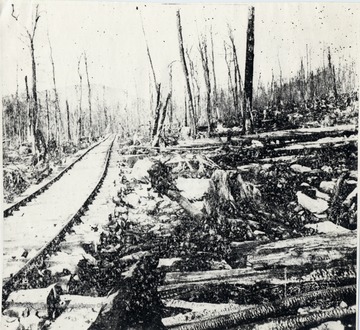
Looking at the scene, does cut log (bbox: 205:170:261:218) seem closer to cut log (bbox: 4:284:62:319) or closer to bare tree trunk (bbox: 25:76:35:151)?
cut log (bbox: 4:284:62:319)

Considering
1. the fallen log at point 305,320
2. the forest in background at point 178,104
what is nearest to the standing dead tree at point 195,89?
the forest in background at point 178,104

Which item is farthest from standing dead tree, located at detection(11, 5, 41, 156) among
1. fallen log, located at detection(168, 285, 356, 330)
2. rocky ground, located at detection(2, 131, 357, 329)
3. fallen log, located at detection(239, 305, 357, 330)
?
fallen log, located at detection(239, 305, 357, 330)

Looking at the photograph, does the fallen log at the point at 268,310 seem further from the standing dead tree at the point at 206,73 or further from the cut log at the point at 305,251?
the standing dead tree at the point at 206,73

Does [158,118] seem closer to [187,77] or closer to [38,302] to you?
[187,77]

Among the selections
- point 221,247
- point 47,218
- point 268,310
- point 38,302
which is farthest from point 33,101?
point 268,310

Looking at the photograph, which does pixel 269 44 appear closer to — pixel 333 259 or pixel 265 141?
pixel 265 141

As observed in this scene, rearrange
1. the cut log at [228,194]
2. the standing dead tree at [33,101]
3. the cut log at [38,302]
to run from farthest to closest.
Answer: the cut log at [228,194]
the standing dead tree at [33,101]
the cut log at [38,302]
